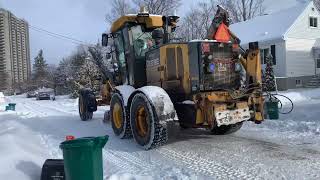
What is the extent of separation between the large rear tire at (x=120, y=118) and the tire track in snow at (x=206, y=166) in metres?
1.63

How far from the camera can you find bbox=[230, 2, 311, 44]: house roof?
3056 cm

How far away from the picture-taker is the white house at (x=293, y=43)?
29500 millimetres

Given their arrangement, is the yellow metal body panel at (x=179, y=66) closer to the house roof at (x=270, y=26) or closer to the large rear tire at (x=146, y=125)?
the large rear tire at (x=146, y=125)

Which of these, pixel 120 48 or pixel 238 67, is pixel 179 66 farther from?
pixel 120 48

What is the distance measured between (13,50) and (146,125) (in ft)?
211

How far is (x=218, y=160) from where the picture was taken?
7.43m

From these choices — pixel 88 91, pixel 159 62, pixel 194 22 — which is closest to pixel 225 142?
pixel 159 62

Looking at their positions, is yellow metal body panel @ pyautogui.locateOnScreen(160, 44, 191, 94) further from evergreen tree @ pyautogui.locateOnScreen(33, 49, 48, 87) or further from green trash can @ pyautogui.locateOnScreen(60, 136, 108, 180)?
evergreen tree @ pyautogui.locateOnScreen(33, 49, 48, 87)

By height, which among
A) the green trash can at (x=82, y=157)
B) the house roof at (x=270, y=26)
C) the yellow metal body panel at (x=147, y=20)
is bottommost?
the green trash can at (x=82, y=157)

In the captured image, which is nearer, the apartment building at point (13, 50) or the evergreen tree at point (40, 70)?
the apartment building at point (13, 50)

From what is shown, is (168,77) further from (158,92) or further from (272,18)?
(272,18)

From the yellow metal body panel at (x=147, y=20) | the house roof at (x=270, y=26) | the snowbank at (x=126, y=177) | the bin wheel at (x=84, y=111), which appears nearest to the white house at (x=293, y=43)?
the house roof at (x=270, y=26)

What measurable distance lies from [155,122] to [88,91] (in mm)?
6607

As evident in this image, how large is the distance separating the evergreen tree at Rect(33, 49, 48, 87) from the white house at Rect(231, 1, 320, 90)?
49.6m
